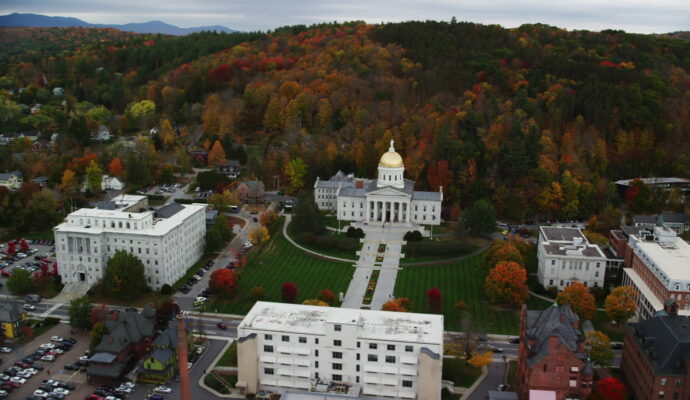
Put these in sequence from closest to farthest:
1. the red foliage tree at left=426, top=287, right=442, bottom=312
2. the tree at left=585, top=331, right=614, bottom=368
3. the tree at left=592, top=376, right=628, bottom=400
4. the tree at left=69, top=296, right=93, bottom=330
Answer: the tree at left=592, top=376, right=628, bottom=400
the tree at left=585, top=331, right=614, bottom=368
the tree at left=69, top=296, right=93, bottom=330
the red foliage tree at left=426, top=287, right=442, bottom=312

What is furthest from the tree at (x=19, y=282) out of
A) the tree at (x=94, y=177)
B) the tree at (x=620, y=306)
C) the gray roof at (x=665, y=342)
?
the tree at (x=620, y=306)

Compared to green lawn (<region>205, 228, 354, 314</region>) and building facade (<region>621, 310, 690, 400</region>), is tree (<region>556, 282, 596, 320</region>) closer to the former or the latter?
building facade (<region>621, 310, 690, 400</region>)

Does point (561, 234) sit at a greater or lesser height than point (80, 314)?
greater

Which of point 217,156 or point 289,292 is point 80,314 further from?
point 217,156

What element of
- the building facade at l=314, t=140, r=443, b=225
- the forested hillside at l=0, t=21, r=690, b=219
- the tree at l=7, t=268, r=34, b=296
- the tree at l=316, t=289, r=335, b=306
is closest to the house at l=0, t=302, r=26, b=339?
the tree at l=7, t=268, r=34, b=296

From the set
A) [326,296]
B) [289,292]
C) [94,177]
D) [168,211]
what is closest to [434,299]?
[326,296]

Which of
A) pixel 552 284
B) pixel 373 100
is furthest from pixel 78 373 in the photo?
pixel 373 100
